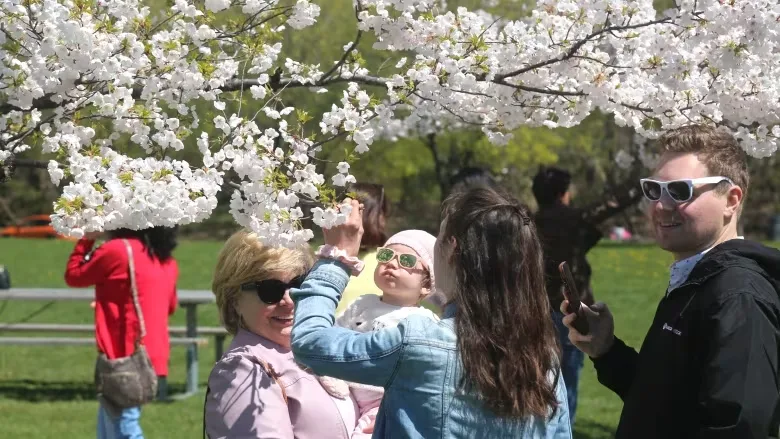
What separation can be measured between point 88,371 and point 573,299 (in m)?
10.5

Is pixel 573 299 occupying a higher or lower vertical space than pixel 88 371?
higher

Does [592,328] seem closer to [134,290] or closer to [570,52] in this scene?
[570,52]

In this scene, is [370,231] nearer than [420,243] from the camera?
No

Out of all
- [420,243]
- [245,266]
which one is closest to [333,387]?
[245,266]

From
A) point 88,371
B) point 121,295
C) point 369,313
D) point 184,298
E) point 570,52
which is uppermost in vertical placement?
point 570,52

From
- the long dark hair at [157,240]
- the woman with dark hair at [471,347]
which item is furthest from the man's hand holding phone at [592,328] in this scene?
the long dark hair at [157,240]

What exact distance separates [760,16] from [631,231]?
35643 millimetres

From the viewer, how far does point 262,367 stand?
3443 mm

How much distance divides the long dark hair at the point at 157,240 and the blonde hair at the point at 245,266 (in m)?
3.86

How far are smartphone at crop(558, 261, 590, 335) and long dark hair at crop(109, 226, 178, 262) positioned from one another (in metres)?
4.59

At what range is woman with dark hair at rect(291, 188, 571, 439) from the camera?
2.73 metres

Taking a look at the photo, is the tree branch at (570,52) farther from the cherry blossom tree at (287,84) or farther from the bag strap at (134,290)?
the bag strap at (134,290)

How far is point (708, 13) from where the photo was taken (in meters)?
4.20

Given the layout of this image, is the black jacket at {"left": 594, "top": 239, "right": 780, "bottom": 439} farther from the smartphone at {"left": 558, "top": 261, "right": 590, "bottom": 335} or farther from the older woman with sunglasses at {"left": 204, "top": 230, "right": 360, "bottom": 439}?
the older woman with sunglasses at {"left": 204, "top": 230, "right": 360, "bottom": 439}
